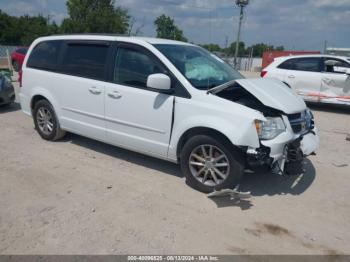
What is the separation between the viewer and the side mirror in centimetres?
407

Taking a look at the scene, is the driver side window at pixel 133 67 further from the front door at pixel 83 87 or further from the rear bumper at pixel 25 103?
the rear bumper at pixel 25 103

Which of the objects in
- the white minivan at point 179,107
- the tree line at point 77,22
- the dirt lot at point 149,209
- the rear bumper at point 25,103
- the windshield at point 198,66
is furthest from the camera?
the tree line at point 77,22

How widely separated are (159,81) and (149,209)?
4.99 feet

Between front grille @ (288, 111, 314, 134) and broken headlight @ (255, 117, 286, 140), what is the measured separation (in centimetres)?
24

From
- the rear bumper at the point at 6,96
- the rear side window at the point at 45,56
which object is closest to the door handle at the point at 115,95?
the rear side window at the point at 45,56

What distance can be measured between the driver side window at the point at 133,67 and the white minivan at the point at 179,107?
0.01m

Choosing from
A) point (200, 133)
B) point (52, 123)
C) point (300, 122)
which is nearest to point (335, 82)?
point (300, 122)

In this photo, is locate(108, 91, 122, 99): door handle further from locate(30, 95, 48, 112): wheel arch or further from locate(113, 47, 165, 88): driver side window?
locate(30, 95, 48, 112): wheel arch

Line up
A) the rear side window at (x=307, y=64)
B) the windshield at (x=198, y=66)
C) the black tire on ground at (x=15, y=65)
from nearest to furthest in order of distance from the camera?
1. the windshield at (x=198, y=66)
2. the rear side window at (x=307, y=64)
3. the black tire on ground at (x=15, y=65)

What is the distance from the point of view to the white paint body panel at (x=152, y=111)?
383cm

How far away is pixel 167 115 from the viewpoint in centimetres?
431

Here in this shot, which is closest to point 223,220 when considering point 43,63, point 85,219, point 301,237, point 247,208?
point 247,208

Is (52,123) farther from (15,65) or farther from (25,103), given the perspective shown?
(15,65)

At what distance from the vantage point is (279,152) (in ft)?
12.6
